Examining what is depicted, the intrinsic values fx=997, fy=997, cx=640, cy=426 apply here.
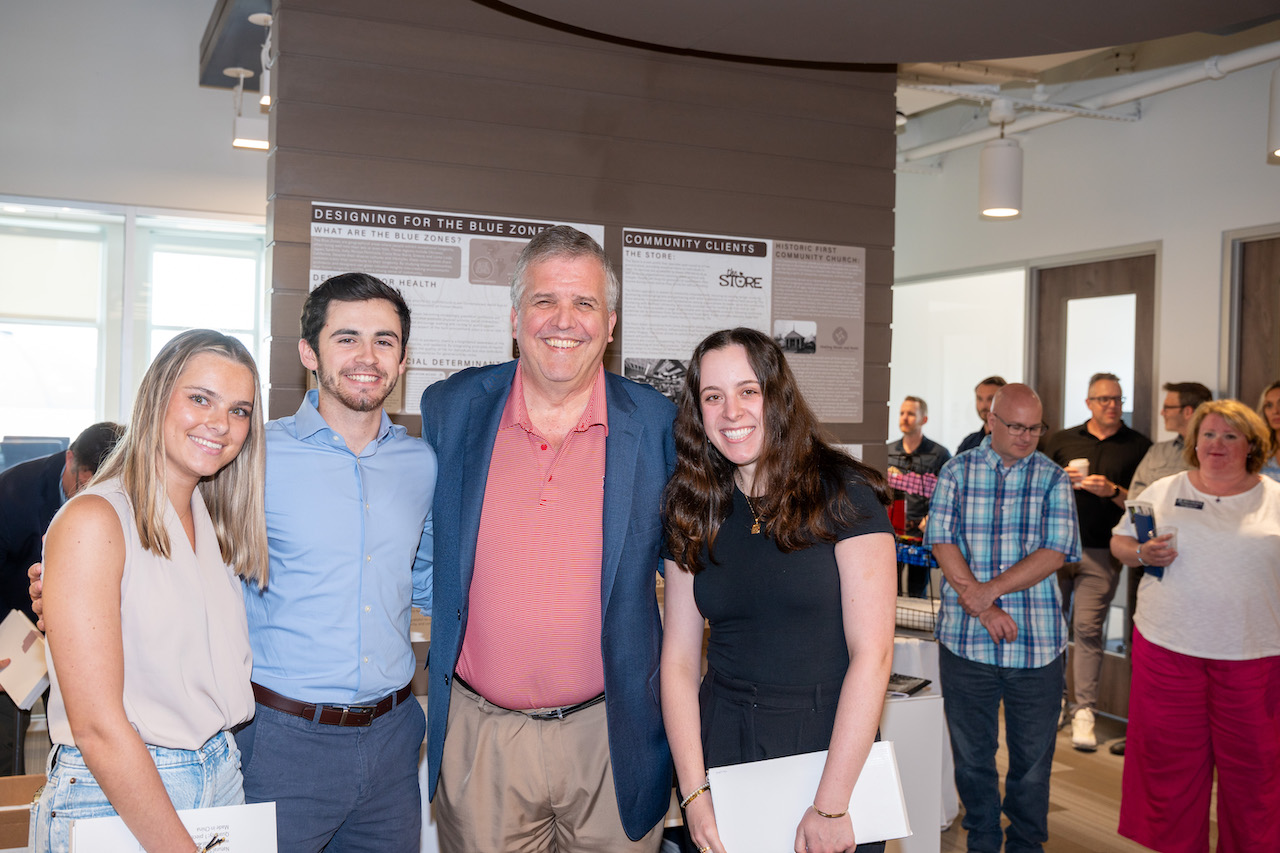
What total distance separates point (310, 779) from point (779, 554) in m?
1.05

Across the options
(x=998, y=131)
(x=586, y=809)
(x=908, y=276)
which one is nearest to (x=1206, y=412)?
(x=586, y=809)

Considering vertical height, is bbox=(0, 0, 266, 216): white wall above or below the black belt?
above

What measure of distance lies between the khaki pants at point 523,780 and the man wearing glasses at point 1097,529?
14.9ft

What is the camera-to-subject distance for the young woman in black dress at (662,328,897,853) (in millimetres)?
1915

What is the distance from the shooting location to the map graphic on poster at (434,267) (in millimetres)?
3465

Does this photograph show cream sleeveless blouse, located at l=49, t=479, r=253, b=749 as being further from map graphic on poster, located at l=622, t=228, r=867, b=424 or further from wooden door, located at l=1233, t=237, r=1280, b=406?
wooden door, located at l=1233, t=237, r=1280, b=406

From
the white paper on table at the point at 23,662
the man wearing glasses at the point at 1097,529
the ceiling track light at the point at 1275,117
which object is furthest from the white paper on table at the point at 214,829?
the man wearing glasses at the point at 1097,529

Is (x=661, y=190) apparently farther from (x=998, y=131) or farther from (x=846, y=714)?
(x=998, y=131)

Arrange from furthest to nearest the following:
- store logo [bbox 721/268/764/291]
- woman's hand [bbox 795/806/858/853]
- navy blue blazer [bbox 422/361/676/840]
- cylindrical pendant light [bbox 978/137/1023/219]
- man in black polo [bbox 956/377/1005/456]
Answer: man in black polo [bbox 956/377/1005/456] → cylindrical pendant light [bbox 978/137/1023/219] → store logo [bbox 721/268/764/291] → navy blue blazer [bbox 422/361/676/840] → woman's hand [bbox 795/806/858/853]

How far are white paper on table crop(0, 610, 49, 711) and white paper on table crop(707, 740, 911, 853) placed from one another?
2.12m

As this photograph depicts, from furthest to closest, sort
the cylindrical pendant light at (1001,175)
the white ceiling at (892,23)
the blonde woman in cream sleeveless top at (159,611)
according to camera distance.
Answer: the cylindrical pendant light at (1001,175) → the white ceiling at (892,23) → the blonde woman in cream sleeveless top at (159,611)

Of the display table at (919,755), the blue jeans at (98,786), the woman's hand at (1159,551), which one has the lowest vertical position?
the display table at (919,755)

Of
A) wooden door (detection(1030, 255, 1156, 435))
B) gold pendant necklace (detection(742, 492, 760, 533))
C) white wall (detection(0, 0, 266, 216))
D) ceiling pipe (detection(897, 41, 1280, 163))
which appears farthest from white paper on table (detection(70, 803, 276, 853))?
wooden door (detection(1030, 255, 1156, 435))

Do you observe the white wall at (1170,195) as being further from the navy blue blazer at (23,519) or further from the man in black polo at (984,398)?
the navy blue blazer at (23,519)
